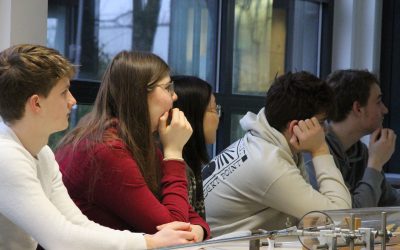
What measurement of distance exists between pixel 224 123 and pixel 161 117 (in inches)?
77.7

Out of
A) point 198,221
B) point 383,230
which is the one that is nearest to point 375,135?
point 198,221

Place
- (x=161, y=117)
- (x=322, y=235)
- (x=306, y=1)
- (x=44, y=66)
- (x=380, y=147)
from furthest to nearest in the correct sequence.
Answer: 1. (x=306, y=1)
2. (x=380, y=147)
3. (x=161, y=117)
4. (x=44, y=66)
5. (x=322, y=235)

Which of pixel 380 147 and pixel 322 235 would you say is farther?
pixel 380 147

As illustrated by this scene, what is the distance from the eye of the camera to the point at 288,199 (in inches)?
100

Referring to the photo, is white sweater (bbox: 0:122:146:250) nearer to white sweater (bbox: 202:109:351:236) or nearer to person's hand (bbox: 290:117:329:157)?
white sweater (bbox: 202:109:351:236)

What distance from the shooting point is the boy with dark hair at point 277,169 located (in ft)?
8.39

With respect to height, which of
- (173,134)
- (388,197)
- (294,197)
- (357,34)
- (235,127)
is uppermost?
(357,34)

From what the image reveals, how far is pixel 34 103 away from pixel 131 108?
0.43m

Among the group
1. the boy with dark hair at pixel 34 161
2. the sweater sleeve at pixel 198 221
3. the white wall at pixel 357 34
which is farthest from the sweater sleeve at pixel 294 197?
the white wall at pixel 357 34

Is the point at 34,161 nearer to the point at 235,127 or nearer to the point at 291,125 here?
the point at 291,125

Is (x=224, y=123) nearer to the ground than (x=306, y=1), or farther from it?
nearer to the ground

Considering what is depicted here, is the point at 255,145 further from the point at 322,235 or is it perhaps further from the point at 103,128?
the point at 322,235

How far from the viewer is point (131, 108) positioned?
2145 mm

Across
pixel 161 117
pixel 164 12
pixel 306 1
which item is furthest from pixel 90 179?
pixel 306 1
